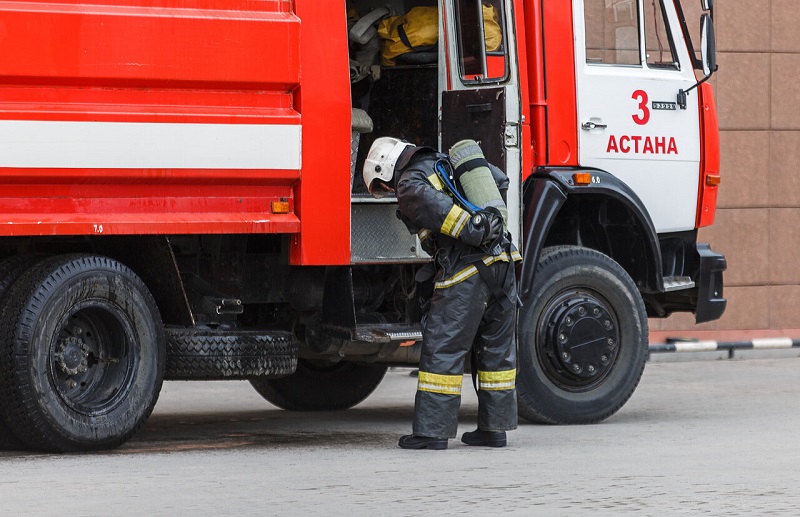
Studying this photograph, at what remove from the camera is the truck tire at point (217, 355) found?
7801mm

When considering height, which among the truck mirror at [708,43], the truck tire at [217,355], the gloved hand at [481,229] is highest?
the truck mirror at [708,43]

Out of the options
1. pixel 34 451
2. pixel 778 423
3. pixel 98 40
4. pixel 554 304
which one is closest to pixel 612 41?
pixel 554 304

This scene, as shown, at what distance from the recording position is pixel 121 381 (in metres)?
7.55

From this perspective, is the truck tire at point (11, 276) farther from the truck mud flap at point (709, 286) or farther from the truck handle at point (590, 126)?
the truck mud flap at point (709, 286)

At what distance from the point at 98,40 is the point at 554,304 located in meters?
3.06

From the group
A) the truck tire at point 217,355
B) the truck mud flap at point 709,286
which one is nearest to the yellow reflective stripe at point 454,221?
the truck tire at point 217,355

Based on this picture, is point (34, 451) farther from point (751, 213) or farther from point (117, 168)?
point (751, 213)

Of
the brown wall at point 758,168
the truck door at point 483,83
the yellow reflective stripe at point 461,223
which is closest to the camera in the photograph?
the yellow reflective stripe at point 461,223

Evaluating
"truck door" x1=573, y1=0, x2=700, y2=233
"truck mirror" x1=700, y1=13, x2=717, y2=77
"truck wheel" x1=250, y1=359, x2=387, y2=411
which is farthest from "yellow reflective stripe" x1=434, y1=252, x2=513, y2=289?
"truck wheel" x1=250, y1=359, x2=387, y2=411

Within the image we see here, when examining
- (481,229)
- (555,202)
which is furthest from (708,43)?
(481,229)

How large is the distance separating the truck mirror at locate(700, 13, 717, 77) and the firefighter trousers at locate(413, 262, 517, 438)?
2.14m

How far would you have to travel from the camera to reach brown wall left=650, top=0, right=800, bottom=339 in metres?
15.0

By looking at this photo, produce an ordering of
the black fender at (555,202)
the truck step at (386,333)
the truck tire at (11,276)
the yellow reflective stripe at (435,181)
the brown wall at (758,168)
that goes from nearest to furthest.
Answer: the truck tire at (11,276)
the yellow reflective stripe at (435,181)
the truck step at (386,333)
the black fender at (555,202)
the brown wall at (758,168)

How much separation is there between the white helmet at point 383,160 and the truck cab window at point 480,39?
95cm
